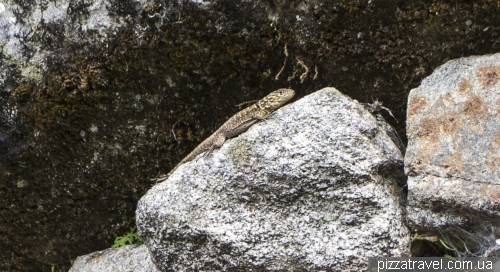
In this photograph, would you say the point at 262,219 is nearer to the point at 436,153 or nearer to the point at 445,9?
the point at 436,153

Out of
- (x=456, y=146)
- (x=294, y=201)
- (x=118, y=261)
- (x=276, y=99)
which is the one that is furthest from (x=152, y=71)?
(x=456, y=146)

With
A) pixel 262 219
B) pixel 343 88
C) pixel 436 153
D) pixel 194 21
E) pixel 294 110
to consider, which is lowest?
pixel 262 219

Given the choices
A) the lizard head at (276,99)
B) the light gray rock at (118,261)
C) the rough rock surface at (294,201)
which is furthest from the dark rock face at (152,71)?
the rough rock surface at (294,201)

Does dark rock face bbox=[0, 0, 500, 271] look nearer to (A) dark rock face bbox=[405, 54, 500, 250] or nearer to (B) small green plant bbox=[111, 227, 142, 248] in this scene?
(B) small green plant bbox=[111, 227, 142, 248]

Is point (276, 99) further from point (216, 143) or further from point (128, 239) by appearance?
point (128, 239)

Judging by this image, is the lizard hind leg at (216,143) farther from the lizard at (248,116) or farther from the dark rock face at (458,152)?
the dark rock face at (458,152)

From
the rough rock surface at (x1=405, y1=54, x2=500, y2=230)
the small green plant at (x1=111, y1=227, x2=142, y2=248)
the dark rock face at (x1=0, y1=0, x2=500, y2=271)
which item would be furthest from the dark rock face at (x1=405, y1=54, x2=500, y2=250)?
the small green plant at (x1=111, y1=227, x2=142, y2=248)

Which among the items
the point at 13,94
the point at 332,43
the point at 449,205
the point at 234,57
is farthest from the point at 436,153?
the point at 13,94
